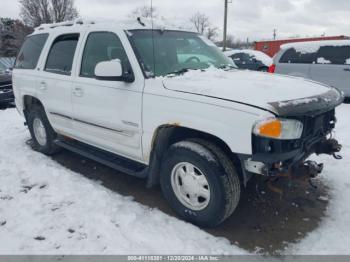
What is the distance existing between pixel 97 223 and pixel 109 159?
37.6 inches

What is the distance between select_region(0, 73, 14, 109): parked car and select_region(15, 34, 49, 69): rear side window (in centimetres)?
425

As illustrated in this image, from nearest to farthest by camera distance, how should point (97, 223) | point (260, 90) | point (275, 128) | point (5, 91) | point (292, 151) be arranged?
point (275, 128) < point (292, 151) < point (260, 90) < point (97, 223) < point (5, 91)

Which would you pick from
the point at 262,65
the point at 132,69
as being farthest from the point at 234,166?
the point at 262,65

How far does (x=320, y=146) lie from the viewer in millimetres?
3301

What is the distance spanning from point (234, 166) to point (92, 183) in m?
2.06

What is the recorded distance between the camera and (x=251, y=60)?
15.0 metres

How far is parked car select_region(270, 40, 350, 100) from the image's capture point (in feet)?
30.6

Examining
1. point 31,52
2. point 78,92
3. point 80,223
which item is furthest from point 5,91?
point 80,223

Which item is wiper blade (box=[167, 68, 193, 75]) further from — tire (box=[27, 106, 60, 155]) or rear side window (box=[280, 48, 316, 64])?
rear side window (box=[280, 48, 316, 64])

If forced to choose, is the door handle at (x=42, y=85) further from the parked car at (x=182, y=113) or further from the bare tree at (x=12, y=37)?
the bare tree at (x=12, y=37)

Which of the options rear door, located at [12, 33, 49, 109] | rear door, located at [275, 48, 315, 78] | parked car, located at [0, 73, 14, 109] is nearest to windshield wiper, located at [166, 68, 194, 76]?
rear door, located at [12, 33, 49, 109]

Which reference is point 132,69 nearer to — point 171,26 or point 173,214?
point 171,26

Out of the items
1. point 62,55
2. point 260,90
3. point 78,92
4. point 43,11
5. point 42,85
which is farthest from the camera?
Result: point 43,11

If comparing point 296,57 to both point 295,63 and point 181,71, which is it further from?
point 181,71
